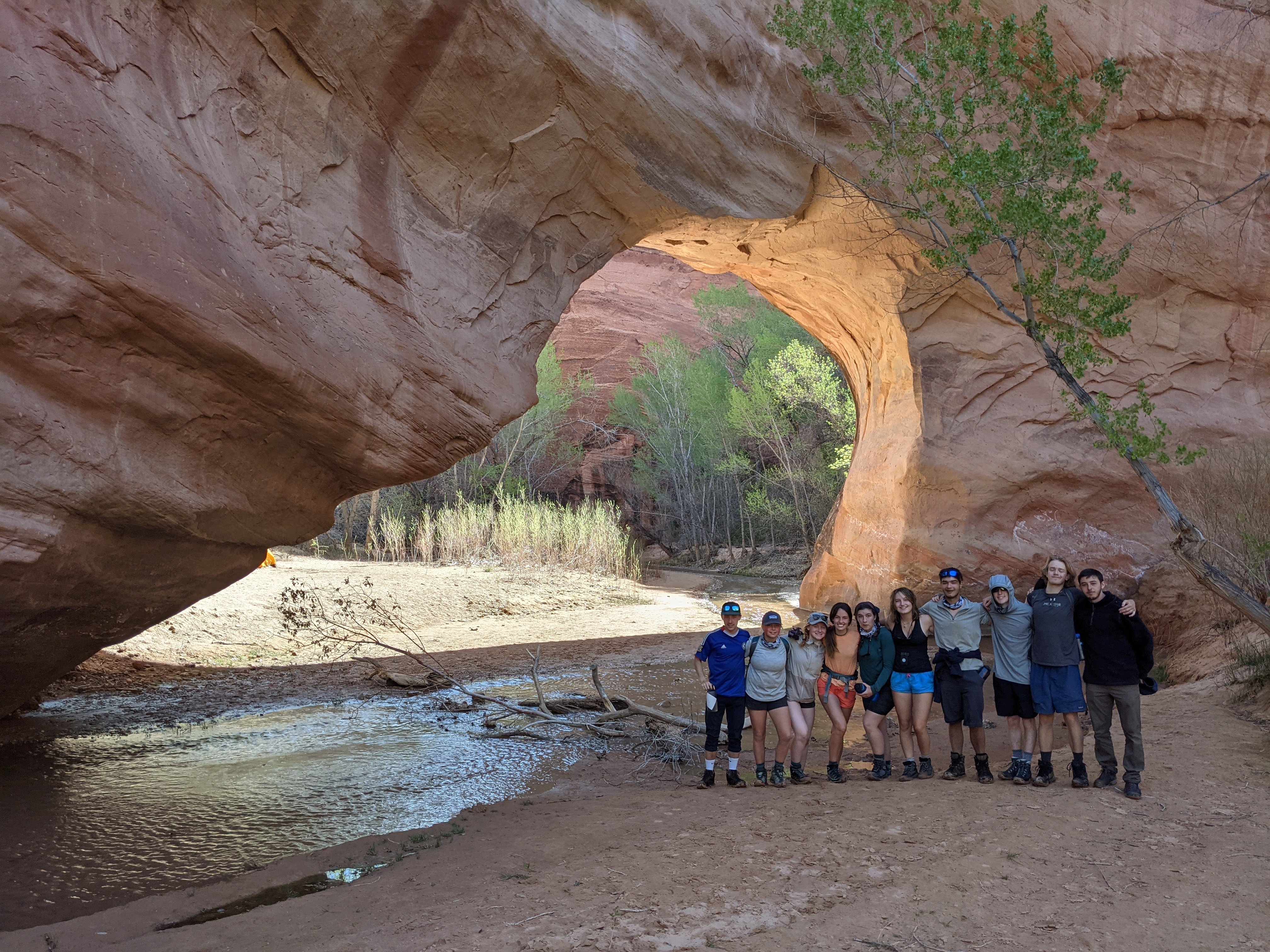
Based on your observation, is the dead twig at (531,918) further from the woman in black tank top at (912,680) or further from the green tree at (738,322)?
the green tree at (738,322)

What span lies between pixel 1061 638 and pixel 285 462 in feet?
18.1

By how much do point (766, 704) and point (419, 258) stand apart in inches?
169

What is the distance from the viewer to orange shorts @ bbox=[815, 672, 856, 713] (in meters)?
5.87

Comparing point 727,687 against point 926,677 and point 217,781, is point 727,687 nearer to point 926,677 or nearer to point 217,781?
point 926,677

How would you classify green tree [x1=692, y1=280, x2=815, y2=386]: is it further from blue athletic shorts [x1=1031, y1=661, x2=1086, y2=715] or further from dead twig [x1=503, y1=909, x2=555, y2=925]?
dead twig [x1=503, y1=909, x2=555, y2=925]

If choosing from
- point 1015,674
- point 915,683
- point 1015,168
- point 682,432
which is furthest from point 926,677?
point 682,432

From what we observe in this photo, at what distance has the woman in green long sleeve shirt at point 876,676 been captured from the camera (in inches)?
229

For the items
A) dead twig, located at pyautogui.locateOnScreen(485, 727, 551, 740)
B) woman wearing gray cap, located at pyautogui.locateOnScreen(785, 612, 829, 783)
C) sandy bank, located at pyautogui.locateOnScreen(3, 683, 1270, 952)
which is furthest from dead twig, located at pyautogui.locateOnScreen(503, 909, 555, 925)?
dead twig, located at pyautogui.locateOnScreen(485, 727, 551, 740)

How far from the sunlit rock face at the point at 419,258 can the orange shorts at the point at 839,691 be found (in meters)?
3.28

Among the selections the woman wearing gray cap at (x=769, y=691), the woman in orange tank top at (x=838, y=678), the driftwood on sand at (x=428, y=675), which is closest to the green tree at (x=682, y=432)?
the driftwood on sand at (x=428, y=675)

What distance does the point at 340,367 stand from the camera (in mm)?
5906

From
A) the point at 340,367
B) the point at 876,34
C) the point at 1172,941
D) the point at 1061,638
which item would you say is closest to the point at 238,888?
the point at 340,367

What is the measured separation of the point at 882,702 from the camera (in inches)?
230

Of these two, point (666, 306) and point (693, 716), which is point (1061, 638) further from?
point (666, 306)
